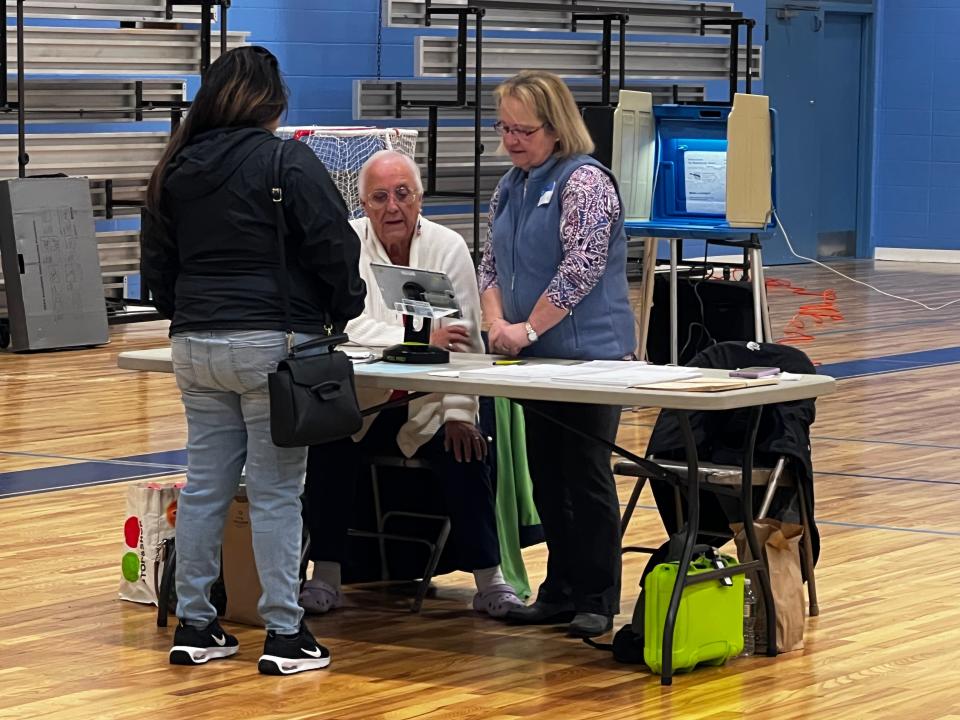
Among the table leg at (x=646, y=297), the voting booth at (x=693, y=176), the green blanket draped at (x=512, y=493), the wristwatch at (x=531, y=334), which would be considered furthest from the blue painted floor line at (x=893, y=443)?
the wristwatch at (x=531, y=334)

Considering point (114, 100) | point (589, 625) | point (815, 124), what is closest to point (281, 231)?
point (589, 625)

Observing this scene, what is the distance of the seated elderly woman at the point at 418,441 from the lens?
178 inches

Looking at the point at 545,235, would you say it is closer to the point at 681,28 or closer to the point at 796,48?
the point at 681,28

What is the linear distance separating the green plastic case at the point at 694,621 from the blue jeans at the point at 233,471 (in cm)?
74

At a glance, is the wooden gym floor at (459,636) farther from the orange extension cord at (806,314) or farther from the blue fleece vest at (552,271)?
the orange extension cord at (806,314)

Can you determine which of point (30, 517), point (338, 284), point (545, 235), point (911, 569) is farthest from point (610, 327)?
point (30, 517)

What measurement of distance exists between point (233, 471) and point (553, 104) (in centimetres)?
109

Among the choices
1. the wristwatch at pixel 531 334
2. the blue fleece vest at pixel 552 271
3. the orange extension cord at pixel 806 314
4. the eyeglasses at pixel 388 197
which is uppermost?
the eyeglasses at pixel 388 197

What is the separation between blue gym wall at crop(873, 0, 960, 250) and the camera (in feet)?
52.9

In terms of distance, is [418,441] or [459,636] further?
[418,441]

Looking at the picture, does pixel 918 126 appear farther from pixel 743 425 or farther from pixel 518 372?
pixel 518 372

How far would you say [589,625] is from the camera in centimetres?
428

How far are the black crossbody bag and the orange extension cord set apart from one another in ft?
21.4

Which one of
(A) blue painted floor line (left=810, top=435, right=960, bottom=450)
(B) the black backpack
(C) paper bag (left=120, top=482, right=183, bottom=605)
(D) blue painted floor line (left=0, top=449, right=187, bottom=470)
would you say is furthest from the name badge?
(A) blue painted floor line (left=810, top=435, right=960, bottom=450)
